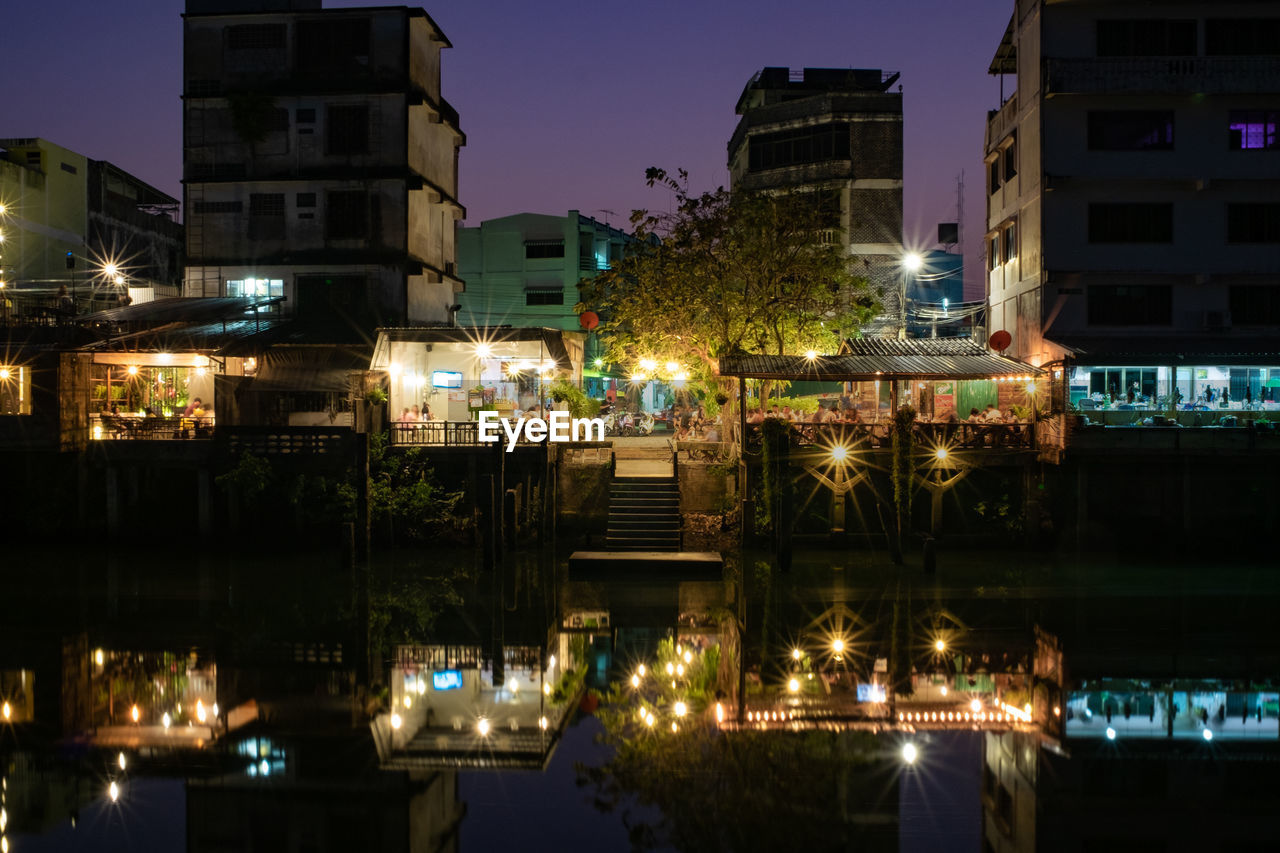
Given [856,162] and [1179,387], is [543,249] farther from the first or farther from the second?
[1179,387]

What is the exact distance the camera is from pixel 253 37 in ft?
118

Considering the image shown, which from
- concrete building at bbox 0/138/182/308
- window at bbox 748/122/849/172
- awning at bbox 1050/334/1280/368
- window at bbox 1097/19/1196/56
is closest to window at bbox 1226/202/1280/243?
awning at bbox 1050/334/1280/368

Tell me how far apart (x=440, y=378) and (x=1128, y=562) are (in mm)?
21383

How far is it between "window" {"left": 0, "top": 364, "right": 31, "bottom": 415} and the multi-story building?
3166 cm

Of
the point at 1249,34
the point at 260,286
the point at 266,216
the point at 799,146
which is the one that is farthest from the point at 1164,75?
the point at 260,286

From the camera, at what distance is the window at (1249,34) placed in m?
31.7

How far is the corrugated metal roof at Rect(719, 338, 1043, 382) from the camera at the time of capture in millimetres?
28688

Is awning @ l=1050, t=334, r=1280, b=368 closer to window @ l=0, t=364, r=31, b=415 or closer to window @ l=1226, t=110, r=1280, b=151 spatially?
window @ l=1226, t=110, r=1280, b=151

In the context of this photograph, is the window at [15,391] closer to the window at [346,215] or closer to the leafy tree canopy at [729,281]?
the window at [346,215]

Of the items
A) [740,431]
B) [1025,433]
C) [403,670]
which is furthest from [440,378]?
[1025,433]

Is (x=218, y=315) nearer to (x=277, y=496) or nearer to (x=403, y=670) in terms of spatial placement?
(x=277, y=496)

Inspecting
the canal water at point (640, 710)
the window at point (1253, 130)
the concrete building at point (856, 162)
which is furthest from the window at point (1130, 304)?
the concrete building at point (856, 162)

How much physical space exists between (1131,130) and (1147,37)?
291cm

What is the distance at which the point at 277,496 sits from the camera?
29.9 meters
